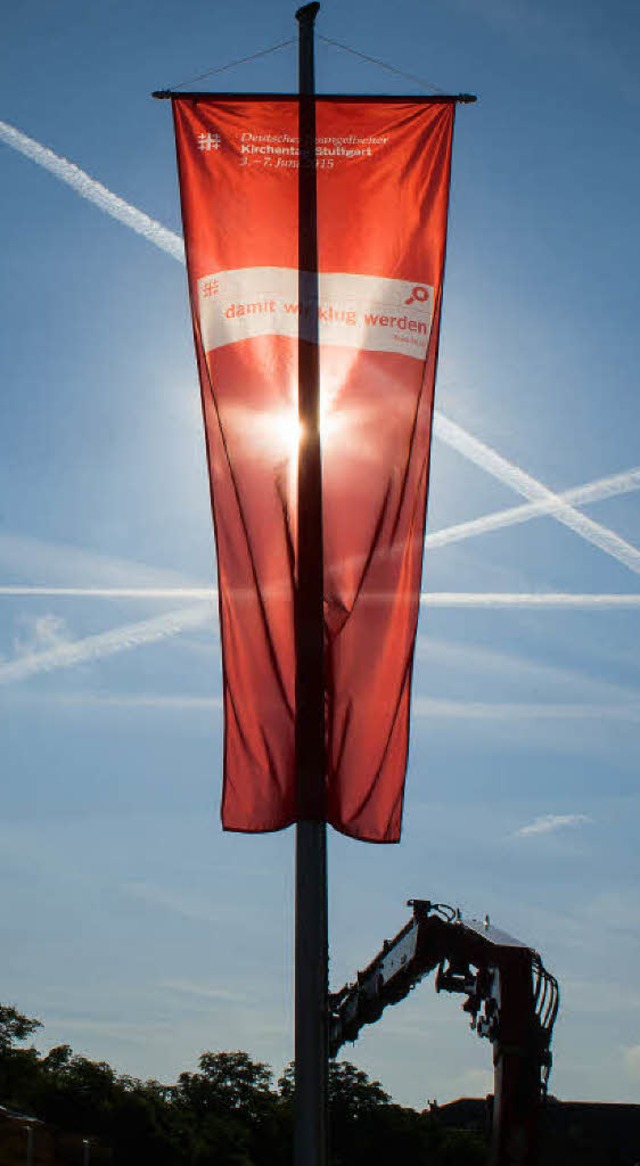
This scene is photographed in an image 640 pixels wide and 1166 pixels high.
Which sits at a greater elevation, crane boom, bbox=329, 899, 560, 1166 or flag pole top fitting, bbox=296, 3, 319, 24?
flag pole top fitting, bbox=296, 3, 319, 24

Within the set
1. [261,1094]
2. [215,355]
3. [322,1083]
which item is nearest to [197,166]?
[215,355]

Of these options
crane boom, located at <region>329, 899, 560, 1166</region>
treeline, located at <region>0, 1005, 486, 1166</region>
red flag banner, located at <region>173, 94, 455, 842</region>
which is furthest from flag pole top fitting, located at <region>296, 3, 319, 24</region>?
treeline, located at <region>0, 1005, 486, 1166</region>

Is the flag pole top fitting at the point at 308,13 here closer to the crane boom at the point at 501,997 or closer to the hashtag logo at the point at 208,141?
the hashtag logo at the point at 208,141

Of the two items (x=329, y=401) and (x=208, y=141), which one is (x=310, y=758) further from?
(x=208, y=141)

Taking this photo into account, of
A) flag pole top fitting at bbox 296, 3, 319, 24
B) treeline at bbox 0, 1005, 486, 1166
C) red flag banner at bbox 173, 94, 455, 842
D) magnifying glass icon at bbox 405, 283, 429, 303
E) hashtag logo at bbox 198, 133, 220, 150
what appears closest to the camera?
red flag banner at bbox 173, 94, 455, 842

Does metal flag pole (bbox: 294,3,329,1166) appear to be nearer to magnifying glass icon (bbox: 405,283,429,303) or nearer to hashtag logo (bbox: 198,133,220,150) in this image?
magnifying glass icon (bbox: 405,283,429,303)

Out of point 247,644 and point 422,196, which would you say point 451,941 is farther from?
point 422,196

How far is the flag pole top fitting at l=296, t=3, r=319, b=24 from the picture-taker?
12.0 metres

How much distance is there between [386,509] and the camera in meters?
10.3

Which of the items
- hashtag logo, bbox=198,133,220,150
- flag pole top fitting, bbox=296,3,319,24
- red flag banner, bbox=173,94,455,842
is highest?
flag pole top fitting, bbox=296,3,319,24

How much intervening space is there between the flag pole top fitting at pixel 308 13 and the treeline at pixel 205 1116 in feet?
187

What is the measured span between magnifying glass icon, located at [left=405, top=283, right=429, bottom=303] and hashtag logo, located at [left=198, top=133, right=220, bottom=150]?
89.6 inches

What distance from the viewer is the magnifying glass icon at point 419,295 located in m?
10.9

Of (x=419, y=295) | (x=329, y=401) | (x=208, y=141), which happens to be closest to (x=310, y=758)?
(x=329, y=401)
